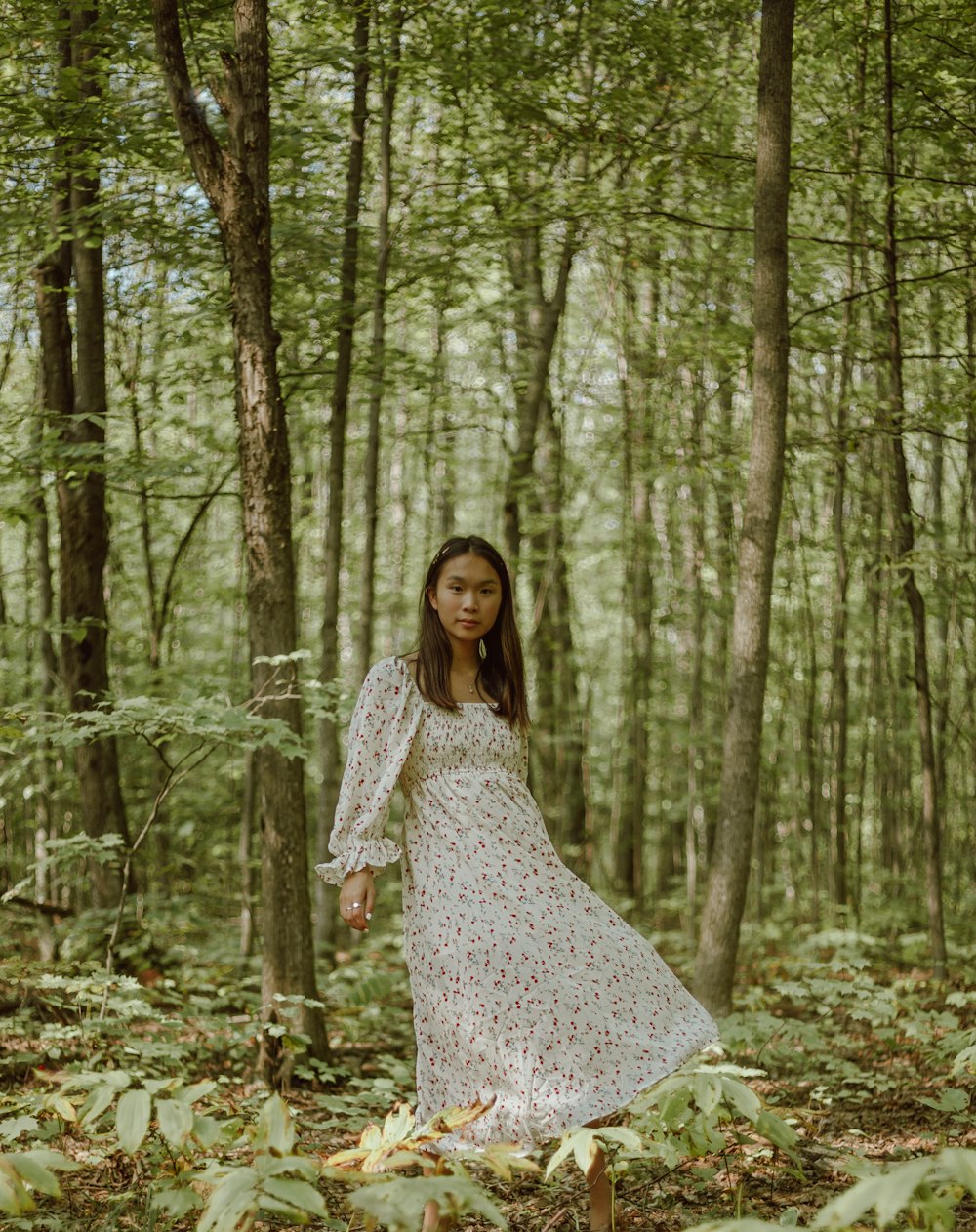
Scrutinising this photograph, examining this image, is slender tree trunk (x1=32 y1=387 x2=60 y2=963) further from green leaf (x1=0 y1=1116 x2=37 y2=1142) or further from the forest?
green leaf (x1=0 y1=1116 x2=37 y2=1142)

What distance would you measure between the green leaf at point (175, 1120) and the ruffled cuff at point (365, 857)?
1080 mm

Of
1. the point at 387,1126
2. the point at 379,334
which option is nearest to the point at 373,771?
the point at 387,1126

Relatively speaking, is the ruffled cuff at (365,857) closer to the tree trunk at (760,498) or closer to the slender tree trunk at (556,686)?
the tree trunk at (760,498)

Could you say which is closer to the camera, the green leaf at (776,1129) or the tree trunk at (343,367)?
the green leaf at (776,1129)

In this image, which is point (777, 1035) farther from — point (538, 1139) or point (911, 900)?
point (911, 900)

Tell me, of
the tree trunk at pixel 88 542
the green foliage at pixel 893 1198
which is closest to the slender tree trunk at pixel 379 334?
the tree trunk at pixel 88 542

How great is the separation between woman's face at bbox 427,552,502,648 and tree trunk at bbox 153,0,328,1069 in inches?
55.6

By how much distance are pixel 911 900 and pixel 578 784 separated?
3161mm

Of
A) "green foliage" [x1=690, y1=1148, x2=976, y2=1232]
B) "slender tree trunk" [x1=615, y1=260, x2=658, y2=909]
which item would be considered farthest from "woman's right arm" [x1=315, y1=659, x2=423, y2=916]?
"slender tree trunk" [x1=615, y1=260, x2=658, y2=909]

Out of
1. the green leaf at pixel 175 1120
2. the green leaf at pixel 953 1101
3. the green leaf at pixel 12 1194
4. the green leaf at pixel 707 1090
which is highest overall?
the green leaf at pixel 175 1120

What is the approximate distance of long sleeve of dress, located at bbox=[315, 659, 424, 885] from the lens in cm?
311

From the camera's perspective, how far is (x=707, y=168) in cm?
584

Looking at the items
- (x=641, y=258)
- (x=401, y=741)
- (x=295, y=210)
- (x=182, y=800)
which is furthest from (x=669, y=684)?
(x=401, y=741)

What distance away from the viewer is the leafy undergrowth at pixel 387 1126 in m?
1.88
